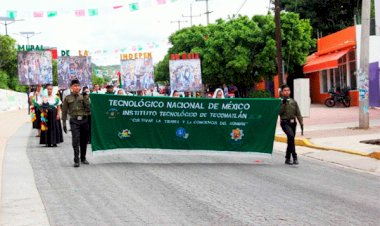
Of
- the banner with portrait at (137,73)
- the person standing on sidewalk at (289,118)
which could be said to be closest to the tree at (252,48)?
the banner with portrait at (137,73)

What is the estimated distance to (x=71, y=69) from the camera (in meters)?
25.0

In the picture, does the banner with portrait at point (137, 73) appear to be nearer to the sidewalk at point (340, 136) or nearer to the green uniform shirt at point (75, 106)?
the sidewalk at point (340, 136)

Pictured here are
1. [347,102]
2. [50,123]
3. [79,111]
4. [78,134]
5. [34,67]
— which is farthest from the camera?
[347,102]

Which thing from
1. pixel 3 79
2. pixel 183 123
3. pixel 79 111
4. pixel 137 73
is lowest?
pixel 183 123

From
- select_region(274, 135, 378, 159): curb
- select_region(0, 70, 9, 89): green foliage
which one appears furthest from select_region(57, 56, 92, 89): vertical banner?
select_region(0, 70, 9, 89): green foliage

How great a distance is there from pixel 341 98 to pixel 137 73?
1412 cm

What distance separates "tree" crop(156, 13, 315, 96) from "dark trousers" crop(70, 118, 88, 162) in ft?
83.5

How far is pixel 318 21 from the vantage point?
56312mm

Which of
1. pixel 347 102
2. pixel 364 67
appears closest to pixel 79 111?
pixel 364 67

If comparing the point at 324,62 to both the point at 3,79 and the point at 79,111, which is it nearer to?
the point at 79,111

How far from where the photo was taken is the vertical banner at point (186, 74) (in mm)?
23375

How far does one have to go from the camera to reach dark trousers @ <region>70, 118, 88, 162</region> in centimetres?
1134

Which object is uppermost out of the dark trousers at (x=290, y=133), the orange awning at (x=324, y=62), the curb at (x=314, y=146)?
the orange awning at (x=324, y=62)

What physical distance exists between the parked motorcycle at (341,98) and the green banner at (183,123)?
70.9 feet
